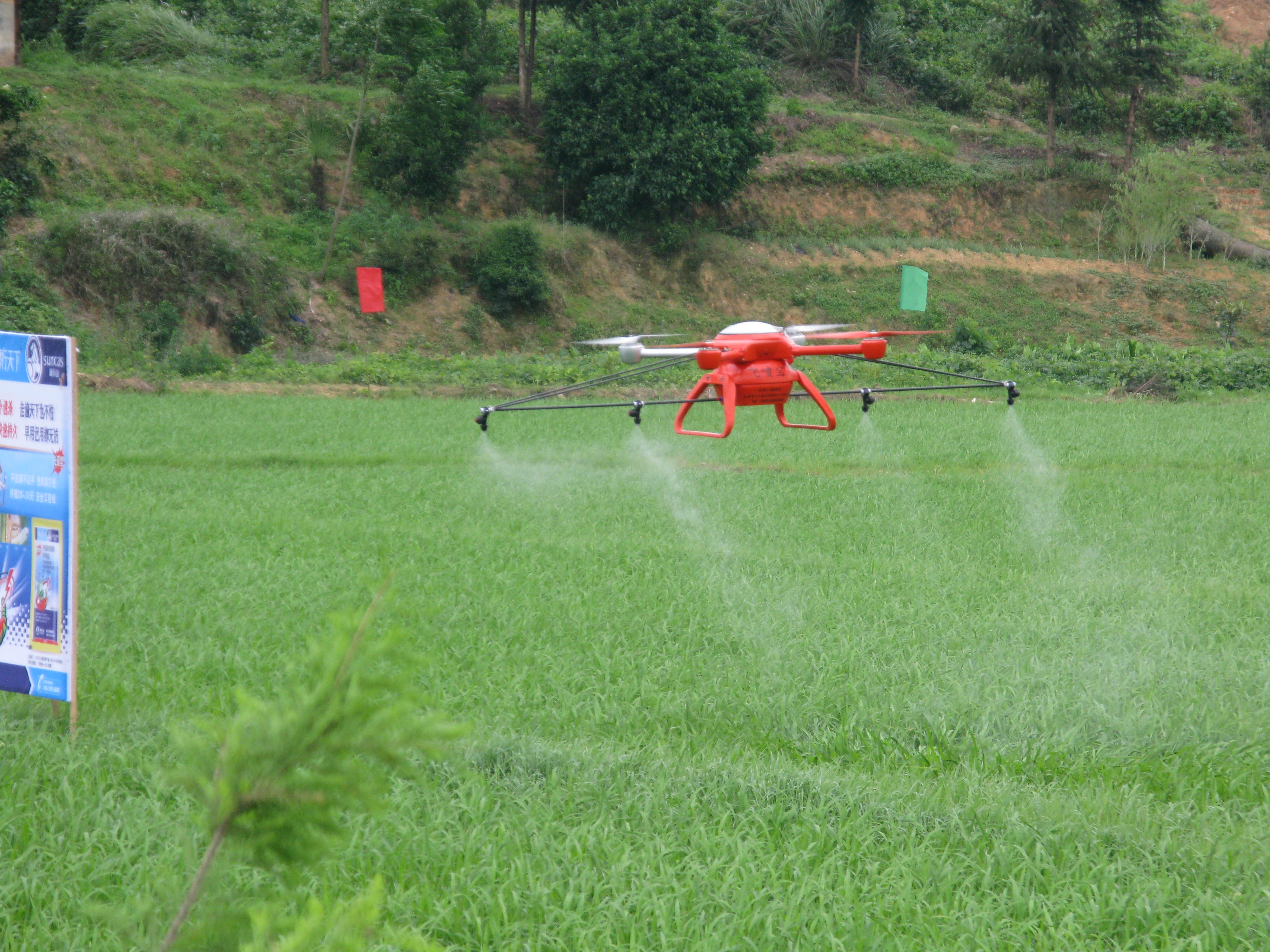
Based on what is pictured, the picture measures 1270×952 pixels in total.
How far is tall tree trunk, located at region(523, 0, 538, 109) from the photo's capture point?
30.9m

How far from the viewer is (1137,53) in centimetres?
3553

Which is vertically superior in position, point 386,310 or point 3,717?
point 386,310

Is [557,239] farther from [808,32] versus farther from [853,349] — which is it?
[853,349]

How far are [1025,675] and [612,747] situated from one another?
264 cm

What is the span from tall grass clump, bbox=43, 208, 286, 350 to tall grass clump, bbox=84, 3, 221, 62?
9695 mm

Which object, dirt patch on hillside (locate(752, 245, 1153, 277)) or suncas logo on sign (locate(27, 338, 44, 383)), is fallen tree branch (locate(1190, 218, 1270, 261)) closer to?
dirt patch on hillside (locate(752, 245, 1153, 277))

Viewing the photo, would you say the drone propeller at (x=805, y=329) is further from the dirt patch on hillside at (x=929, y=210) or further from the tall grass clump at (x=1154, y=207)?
the tall grass clump at (x=1154, y=207)

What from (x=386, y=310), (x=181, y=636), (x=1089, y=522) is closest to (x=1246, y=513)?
(x=1089, y=522)

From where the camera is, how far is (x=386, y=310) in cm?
2591

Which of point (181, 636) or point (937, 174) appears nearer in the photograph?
point (181, 636)

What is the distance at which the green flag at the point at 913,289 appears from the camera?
371 centimetres

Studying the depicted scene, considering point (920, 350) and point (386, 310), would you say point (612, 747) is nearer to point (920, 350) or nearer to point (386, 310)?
point (920, 350)

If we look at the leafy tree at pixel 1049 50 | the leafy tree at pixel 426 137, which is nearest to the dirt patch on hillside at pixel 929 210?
the leafy tree at pixel 1049 50

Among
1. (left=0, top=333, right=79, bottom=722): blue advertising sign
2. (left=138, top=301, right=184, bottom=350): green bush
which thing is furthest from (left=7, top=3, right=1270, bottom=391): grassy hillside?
(left=0, top=333, right=79, bottom=722): blue advertising sign
